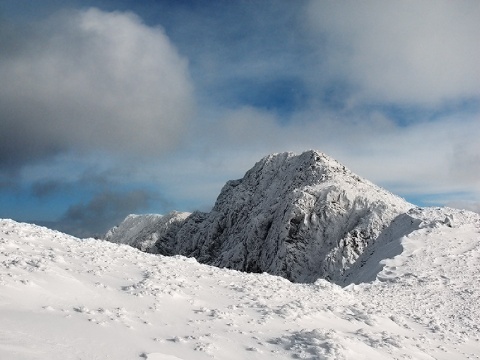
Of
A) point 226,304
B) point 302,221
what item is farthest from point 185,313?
point 302,221

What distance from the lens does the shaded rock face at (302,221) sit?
45750 mm

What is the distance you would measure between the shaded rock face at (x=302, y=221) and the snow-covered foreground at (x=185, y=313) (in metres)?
20.8

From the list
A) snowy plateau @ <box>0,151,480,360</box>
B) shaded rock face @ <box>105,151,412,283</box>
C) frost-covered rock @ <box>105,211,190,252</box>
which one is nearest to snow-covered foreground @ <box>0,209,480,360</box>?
snowy plateau @ <box>0,151,480,360</box>

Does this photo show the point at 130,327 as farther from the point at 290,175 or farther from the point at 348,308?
the point at 290,175

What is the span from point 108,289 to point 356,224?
129 feet

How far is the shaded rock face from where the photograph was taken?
150ft

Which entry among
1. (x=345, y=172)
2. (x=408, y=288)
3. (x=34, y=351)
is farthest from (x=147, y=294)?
(x=345, y=172)

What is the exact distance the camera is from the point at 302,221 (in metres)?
52.0

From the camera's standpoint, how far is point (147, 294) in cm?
1289

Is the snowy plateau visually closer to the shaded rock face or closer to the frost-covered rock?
the shaded rock face

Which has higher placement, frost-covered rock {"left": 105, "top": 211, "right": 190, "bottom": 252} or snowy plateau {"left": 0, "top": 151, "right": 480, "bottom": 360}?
frost-covered rock {"left": 105, "top": 211, "right": 190, "bottom": 252}

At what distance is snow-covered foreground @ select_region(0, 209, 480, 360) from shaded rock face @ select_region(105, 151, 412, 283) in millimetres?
20792

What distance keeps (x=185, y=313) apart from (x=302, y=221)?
40781mm

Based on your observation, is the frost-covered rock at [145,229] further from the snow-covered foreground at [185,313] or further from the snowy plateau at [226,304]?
the snow-covered foreground at [185,313]
